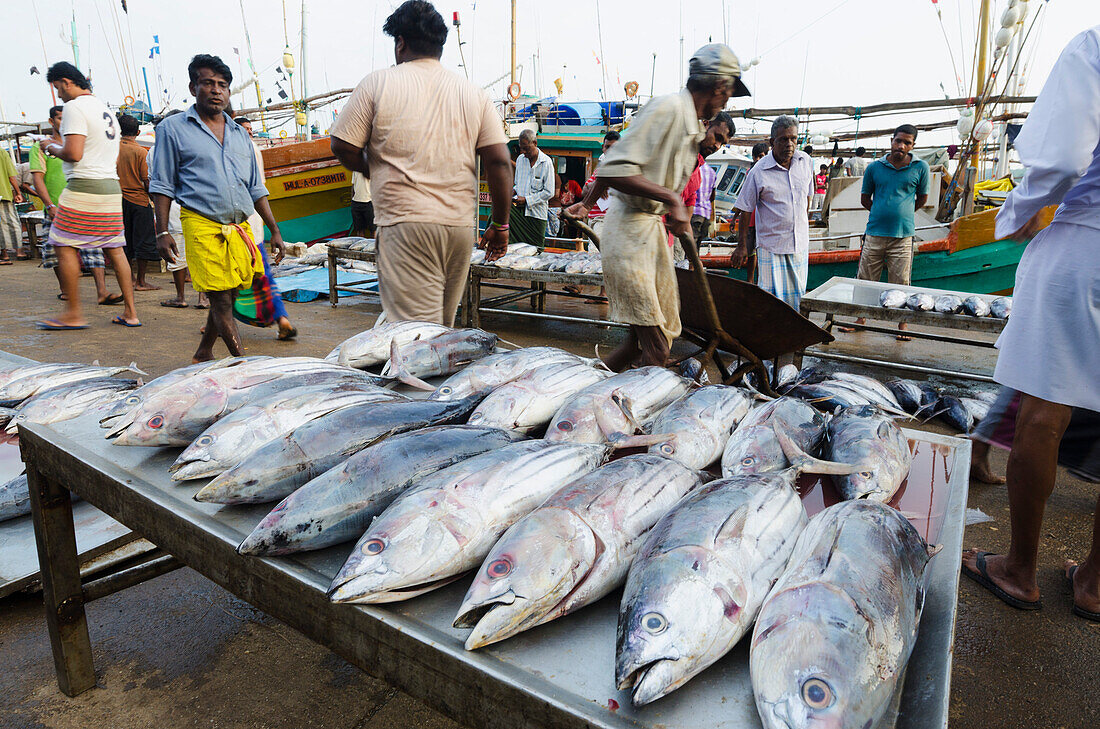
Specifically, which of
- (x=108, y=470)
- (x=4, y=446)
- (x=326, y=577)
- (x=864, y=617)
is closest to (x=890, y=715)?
(x=864, y=617)

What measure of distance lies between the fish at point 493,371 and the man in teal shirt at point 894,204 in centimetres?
554

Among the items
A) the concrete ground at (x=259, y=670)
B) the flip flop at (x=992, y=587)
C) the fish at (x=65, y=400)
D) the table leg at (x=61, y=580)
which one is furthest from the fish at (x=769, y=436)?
the fish at (x=65, y=400)

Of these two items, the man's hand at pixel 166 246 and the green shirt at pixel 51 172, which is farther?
the green shirt at pixel 51 172

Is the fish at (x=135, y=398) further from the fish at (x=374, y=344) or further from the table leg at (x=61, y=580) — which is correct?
the fish at (x=374, y=344)

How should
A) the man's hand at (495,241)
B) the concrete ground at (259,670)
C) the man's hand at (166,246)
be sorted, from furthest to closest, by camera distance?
the man's hand at (166,246)
the man's hand at (495,241)
the concrete ground at (259,670)

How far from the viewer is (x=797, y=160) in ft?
18.7

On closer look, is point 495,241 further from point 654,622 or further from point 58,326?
point 58,326

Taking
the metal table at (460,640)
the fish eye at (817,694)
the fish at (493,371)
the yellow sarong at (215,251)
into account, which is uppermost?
the yellow sarong at (215,251)

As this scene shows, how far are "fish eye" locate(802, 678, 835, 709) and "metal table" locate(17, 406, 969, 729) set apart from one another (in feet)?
0.30

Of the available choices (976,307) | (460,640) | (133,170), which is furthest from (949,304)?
(133,170)

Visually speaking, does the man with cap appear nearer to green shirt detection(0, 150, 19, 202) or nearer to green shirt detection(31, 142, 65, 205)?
green shirt detection(31, 142, 65, 205)

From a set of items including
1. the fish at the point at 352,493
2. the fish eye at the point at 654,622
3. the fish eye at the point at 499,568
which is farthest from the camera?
the fish at the point at 352,493

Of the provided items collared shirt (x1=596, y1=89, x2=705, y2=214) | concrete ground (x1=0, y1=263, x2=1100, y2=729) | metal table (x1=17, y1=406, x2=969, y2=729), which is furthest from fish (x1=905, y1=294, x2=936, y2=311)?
metal table (x1=17, y1=406, x2=969, y2=729)

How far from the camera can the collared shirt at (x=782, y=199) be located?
570 cm
